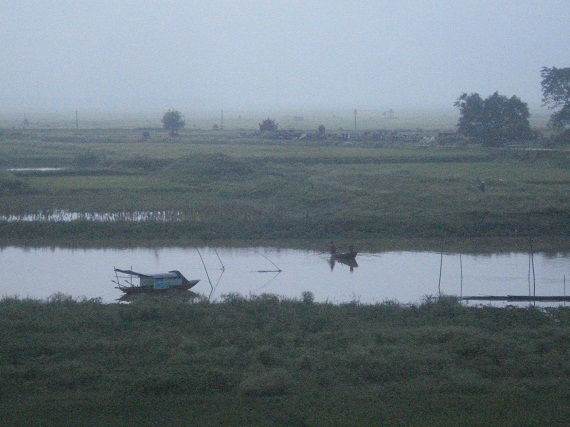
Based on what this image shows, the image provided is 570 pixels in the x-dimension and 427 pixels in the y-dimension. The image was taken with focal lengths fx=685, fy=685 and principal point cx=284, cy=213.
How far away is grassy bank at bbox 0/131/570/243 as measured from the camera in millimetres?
15617

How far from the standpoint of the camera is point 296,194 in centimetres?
1922

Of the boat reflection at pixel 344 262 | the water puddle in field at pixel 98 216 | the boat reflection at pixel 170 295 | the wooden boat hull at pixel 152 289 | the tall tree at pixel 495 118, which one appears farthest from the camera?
the tall tree at pixel 495 118

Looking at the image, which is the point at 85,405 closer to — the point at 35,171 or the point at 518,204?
the point at 518,204

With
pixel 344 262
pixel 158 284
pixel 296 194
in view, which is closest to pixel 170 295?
pixel 158 284

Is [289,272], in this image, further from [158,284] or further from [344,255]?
[158,284]

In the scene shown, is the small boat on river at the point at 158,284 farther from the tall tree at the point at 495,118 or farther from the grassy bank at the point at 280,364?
the tall tree at the point at 495,118

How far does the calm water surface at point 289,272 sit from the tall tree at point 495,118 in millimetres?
22783

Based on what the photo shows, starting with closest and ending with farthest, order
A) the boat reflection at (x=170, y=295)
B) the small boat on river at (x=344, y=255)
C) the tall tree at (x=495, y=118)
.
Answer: the boat reflection at (x=170, y=295)
the small boat on river at (x=344, y=255)
the tall tree at (x=495, y=118)

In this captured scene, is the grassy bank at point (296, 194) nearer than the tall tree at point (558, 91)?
Yes

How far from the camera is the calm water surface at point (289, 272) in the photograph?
11141 millimetres

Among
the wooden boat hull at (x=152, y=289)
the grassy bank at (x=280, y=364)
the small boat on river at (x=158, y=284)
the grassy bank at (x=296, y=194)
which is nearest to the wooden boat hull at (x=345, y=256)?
the grassy bank at (x=296, y=194)

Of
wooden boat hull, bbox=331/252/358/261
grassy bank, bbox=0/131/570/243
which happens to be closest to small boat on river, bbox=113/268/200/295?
wooden boat hull, bbox=331/252/358/261

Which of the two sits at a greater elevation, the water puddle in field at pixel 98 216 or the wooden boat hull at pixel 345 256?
the water puddle in field at pixel 98 216

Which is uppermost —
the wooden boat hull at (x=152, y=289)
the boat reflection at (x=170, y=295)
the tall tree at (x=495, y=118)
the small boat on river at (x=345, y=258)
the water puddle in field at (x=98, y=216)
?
the tall tree at (x=495, y=118)
